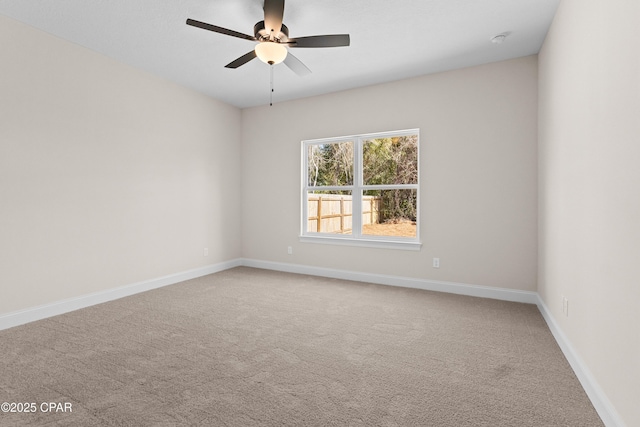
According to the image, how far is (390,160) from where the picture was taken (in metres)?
4.47

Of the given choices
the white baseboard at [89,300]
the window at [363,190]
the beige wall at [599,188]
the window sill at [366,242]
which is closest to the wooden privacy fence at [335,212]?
the window at [363,190]

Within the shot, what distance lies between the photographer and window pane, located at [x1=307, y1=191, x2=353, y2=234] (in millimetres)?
4836

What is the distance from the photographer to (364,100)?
14.8 ft

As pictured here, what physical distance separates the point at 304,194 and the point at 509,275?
3007 mm

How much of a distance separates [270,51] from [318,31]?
803 mm

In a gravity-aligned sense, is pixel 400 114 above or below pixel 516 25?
below

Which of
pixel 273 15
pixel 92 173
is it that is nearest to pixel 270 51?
pixel 273 15

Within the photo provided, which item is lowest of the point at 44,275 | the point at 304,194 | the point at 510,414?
the point at 510,414

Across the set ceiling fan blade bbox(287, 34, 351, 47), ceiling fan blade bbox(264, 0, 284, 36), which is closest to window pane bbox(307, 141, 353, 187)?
ceiling fan blade bbox(287, 34, 351, 47)

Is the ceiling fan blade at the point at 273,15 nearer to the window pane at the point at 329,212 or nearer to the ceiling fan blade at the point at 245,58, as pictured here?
the ceiling fan blade at the point at 245,58

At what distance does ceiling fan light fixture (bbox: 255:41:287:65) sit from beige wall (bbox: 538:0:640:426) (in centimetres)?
204

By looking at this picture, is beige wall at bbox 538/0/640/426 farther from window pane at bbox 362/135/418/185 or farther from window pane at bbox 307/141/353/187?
window pane at bbox 307/141/353/187

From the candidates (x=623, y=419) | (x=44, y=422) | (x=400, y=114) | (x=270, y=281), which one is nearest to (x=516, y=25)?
(x=400, y=114)

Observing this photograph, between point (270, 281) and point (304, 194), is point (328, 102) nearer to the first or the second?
point (304, 194)
